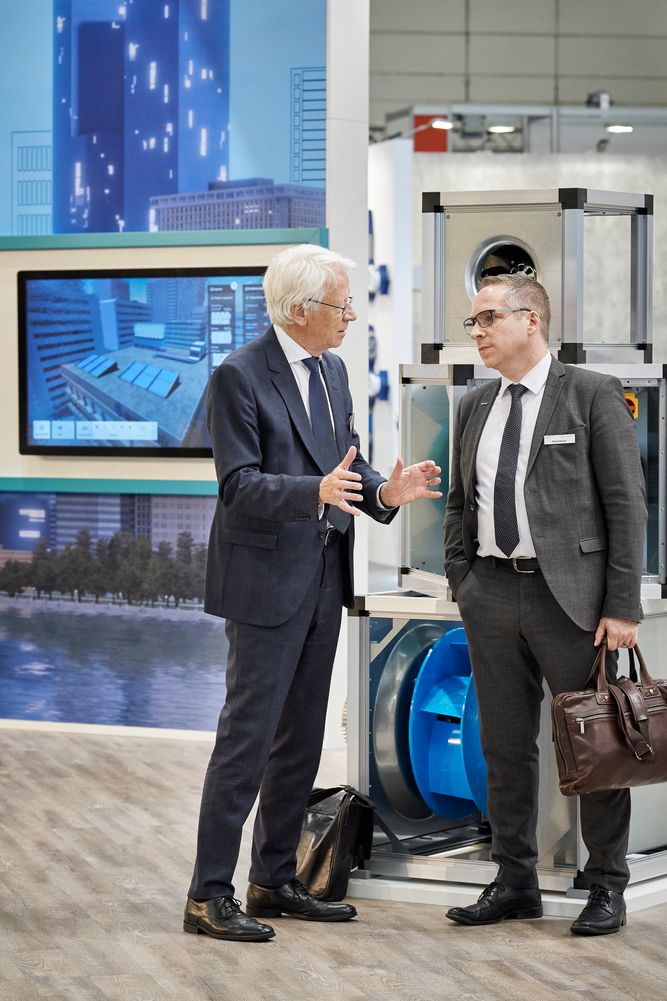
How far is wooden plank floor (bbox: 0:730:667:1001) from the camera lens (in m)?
2.87

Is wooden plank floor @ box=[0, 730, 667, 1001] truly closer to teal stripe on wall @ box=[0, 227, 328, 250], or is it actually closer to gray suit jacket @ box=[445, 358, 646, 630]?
gray suit jacket @ box=[445, 358, 646, 630]

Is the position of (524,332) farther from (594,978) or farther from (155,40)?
(155,40)

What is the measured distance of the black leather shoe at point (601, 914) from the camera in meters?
3.23

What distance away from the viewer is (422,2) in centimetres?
1202

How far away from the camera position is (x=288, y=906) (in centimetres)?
332

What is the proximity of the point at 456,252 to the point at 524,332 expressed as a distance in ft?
1.55

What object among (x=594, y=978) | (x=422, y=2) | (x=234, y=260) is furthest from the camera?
(x=422, y=2)

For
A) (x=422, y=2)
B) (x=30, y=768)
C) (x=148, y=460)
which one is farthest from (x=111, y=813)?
(x=422, y=2)

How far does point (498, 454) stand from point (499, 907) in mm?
1144

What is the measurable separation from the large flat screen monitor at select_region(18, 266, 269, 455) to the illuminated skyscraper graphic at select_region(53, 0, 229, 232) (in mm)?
290

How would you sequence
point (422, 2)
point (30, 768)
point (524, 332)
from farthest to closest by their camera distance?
point (422, 2) < point (30, 768) < point (524, 332)

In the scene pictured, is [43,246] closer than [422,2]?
Yes

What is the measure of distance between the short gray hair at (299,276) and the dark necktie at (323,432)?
16cm

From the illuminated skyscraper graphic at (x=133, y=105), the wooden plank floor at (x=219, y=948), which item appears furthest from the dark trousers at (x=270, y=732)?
the illuminated skyscraper graphic at (x=133, y=105)
